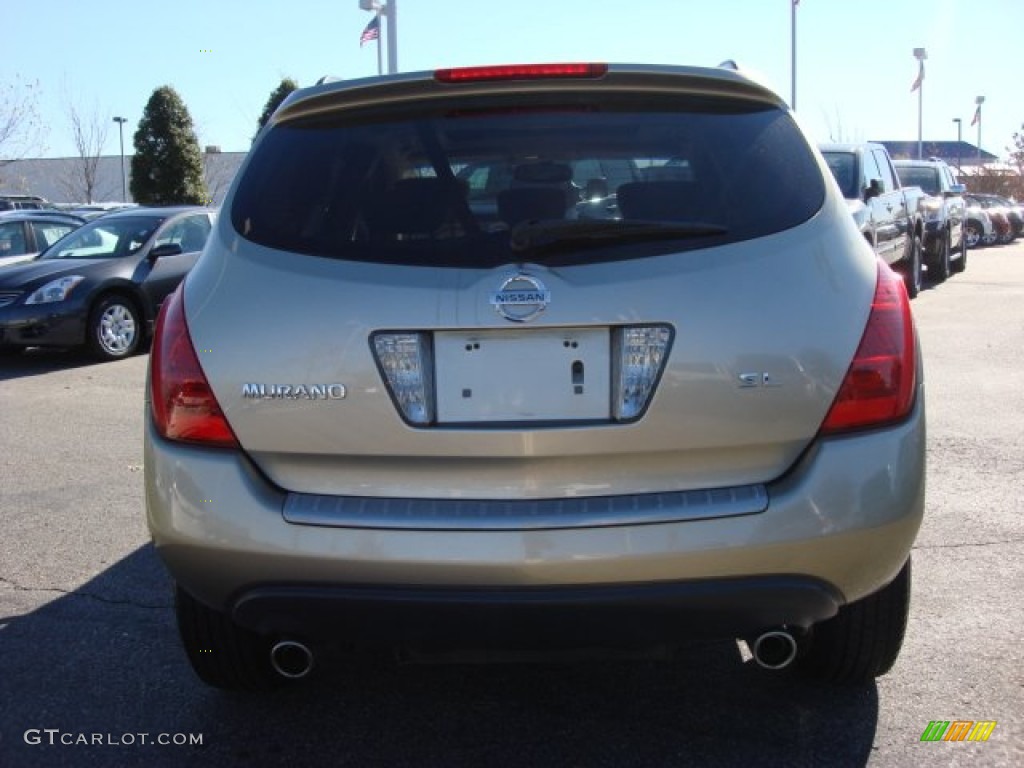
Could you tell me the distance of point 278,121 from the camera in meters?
2.96

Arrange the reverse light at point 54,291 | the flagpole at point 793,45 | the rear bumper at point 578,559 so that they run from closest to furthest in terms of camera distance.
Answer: the rear bumper at point 578,559 < the reverse light at point 54,291 < the flagpole at point 793,45

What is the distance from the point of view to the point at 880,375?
2584 millimetres

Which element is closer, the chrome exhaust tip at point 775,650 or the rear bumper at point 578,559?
the rear bumper at point 578,559

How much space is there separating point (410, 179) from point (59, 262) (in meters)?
9.55

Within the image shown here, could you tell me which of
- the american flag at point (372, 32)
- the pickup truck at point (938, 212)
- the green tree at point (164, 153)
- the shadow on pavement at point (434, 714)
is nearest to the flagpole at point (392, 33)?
the american flag at point (372, 32)

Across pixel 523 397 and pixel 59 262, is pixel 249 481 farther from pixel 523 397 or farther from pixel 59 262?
pixel 59 262

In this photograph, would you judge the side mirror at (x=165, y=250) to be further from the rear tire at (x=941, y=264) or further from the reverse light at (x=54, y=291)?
the rear tire at (x=941, y=264)

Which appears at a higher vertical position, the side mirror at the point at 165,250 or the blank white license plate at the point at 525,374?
the blank white license plate at the point at 525,374

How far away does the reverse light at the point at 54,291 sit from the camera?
413 inches

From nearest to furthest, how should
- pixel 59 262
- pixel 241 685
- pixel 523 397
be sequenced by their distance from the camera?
pixel 523 397 → pixel 241 685 → pixel 59 262

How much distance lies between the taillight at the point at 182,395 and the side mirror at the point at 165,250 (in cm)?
923

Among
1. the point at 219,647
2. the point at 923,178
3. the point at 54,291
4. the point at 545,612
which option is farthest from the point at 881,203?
the point at 545,612

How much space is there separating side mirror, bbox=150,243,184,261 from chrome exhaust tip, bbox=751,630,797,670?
984 centimetres

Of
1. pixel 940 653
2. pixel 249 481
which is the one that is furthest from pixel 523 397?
pixel 940 653
